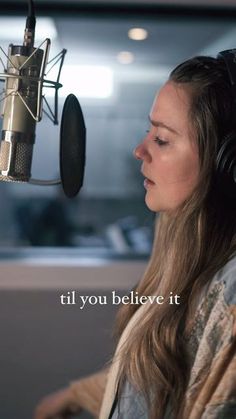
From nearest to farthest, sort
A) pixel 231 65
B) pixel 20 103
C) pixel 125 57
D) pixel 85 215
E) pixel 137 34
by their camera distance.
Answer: pixel 20 103
pixel 231 65
pixel 137 34
pixel 125 57
pixel 85 215

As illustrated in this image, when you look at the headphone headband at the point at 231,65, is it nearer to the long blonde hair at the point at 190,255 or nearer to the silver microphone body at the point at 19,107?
the long blonde hair at the point at 190,255

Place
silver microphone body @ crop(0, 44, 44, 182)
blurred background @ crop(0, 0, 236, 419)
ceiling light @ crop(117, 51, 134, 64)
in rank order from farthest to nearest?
ceiling light @ crop(117, 51, 134, 64), blurred background @ crop(0, 0, 236, 419), silver microphone body @ crop(0, 44, 44, 182)

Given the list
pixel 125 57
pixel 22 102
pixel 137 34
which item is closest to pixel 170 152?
pixel 22 102

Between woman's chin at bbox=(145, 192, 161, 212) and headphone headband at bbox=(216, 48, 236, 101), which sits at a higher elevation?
headphone headband at bbox=(216, 48, 236, 101)

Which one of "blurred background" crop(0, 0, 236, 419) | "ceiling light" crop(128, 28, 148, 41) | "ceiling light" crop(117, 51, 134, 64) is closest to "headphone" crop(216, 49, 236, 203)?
"blurred background" crop(0, 0, 236, 419)

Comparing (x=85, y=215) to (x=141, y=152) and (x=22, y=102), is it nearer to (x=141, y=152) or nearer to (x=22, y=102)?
(x=141, y=152)

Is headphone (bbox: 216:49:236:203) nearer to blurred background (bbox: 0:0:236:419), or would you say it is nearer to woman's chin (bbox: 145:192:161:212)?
woman's chin (bbox: 145:192:161:212)

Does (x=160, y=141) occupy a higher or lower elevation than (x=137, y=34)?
lower
